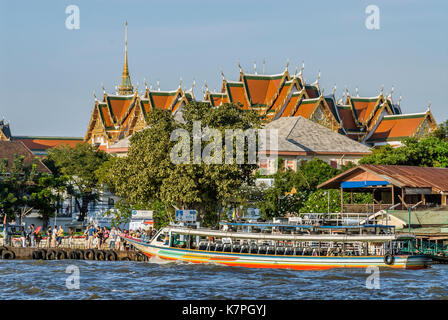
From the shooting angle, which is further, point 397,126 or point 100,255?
point 397,126

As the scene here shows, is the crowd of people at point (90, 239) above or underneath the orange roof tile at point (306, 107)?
underneath

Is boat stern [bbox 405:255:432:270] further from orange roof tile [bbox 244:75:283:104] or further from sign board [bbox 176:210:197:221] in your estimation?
orange roof tile [bbox 244:75:283:104]

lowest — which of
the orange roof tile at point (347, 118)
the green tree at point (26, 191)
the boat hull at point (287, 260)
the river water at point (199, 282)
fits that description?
the river water at point (199, 282)

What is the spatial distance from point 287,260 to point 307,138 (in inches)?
1433

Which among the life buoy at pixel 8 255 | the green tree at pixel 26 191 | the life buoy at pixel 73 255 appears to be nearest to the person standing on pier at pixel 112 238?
the life buoy at pixel 73 255

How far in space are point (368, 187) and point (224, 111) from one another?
1030 centimetres

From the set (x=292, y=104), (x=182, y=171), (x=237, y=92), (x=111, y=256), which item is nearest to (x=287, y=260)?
(x=182, y=171)

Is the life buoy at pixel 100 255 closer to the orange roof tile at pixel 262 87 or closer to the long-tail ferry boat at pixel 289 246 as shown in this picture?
the long-tail ferry boat at pixel 289 246

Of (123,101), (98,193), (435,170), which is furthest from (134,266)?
(123,101)

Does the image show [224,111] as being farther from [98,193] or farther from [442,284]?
[98,193]

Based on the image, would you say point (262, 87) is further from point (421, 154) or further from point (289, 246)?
point (289, 246)

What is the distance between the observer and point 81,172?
72.7m

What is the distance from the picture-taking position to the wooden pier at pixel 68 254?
47.4 meters

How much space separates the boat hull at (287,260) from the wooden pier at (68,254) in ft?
10.9
